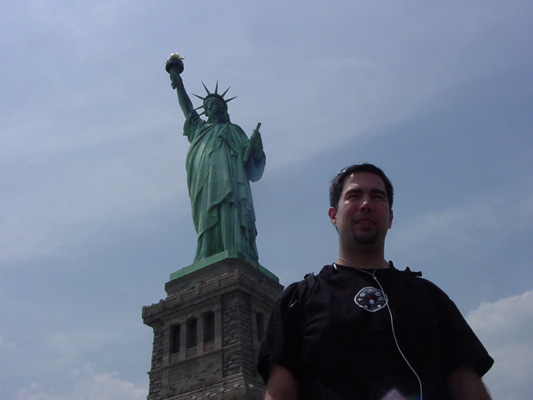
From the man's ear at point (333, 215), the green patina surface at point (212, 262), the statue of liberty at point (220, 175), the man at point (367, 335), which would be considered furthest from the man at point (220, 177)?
the man at point (367, 335)

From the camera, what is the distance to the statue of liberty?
25.6 metres

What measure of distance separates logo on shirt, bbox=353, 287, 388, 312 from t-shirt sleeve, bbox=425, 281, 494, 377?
0.38 metres

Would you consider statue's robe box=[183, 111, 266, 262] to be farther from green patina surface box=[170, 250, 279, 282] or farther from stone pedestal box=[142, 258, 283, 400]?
stone pedestal box=[142, 258, 283, 400]

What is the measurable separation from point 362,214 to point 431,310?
0.62 m

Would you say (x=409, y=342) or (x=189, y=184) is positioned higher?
(x=189, y=184)

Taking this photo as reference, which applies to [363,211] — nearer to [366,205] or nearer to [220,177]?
[366,205]

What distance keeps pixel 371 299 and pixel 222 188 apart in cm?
2370

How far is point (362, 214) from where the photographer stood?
3057mm

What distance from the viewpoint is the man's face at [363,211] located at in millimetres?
3057

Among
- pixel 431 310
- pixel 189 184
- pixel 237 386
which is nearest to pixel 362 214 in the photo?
pixel 431 310

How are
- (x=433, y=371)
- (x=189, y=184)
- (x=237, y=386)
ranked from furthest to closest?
(x=189, y=184) < (x=237, y=386) < (x=433, y=371)

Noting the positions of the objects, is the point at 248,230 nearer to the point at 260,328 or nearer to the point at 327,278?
the point at 260,328

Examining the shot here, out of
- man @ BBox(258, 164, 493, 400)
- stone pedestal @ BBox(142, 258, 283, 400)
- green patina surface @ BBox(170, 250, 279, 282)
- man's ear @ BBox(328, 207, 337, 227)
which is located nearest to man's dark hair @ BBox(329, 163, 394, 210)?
man's ear @ BBox(328, 207, 337, 227)

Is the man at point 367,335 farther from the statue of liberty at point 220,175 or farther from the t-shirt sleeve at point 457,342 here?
the statue of liberty at point 220,175
